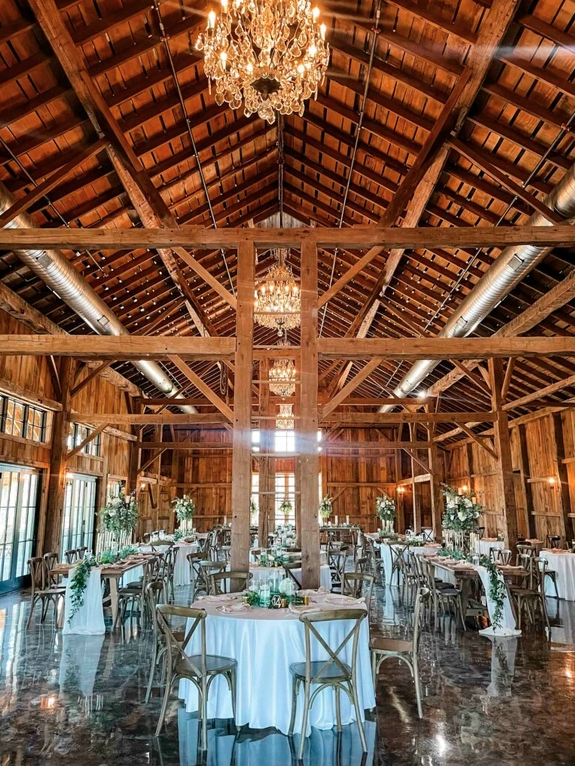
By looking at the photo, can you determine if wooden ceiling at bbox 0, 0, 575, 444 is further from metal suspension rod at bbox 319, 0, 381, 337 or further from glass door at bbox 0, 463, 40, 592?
glass door at bbox 0, 463, 40, 592

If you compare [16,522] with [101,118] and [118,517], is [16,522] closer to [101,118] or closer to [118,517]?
[118,517]

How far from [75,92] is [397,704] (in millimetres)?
7522

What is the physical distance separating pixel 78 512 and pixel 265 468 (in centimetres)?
527

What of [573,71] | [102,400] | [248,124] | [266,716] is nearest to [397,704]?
[266,716]

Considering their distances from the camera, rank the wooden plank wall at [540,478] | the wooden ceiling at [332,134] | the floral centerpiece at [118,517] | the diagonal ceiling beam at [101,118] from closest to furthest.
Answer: the diagonal ceiling beam at [101,118] → the wooden ceiling at [332,134] → the floral centerpiece at [118,517] → the wooden plank wall at [540,478]

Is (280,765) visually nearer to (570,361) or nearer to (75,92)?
(75,92)

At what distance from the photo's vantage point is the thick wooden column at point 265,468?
1292 centimetres

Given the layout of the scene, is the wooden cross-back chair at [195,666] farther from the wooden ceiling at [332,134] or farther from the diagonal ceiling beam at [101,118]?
the wooden ceiling at [332,134]

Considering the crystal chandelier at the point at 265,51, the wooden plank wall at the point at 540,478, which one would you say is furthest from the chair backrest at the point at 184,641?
the wooden plank wall at the point at 540,478

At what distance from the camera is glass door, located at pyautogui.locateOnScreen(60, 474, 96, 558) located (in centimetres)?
1362

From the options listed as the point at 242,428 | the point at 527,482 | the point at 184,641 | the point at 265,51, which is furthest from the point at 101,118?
the point at 527,482

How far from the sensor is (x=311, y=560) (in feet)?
20.5

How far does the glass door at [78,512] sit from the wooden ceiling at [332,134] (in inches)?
175

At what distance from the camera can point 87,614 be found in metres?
7.58
